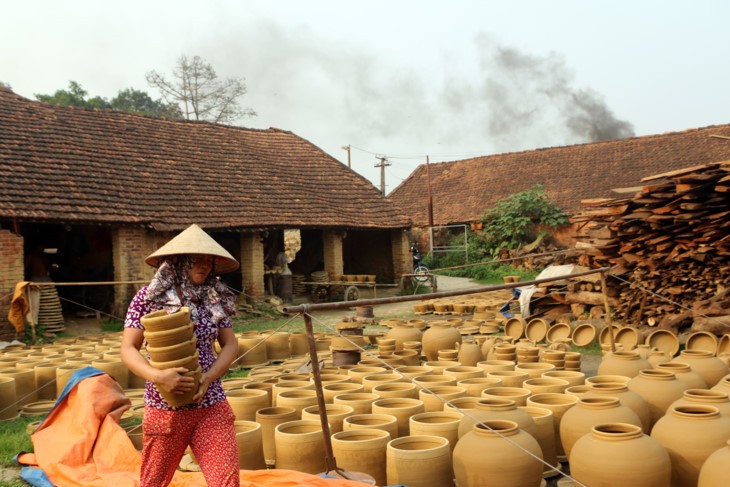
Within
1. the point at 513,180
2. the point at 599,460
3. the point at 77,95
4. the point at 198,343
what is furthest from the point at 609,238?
the point at 77,95

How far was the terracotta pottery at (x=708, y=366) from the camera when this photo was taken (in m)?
6.68

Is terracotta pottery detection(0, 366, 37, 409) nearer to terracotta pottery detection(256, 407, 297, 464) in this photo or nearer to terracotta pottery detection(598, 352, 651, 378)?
terracotta pottery detection(256, 407, 297, 464)

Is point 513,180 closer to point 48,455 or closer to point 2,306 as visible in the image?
point 2,306

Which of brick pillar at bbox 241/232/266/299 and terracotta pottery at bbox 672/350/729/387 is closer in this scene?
terracotta pottery at bbox 672/350/729/387

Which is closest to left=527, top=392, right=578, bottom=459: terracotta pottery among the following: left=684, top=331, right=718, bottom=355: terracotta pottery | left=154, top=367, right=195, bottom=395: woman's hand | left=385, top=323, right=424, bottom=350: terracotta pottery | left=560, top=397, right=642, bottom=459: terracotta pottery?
left=560, top=397, right=642, bottom=459: terracotta pottery

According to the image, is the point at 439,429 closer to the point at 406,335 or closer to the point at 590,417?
the point at 590,417

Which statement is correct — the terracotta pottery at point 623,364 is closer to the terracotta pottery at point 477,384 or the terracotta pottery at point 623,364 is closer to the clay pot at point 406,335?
the terracotta pottery at point 477,384

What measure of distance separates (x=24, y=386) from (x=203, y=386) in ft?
18.9

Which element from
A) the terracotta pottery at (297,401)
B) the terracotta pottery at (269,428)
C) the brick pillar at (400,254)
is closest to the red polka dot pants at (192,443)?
the terracotta pottery at (269,428)

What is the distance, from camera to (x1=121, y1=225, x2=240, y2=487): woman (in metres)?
3.36

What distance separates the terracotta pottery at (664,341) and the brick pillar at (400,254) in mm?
11658

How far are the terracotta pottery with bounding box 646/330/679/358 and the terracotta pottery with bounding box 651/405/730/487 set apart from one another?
17.0 feet

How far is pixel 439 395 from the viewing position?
20.1ft

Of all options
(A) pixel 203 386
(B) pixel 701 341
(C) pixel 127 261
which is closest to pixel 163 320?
(A) pixel 203 386
